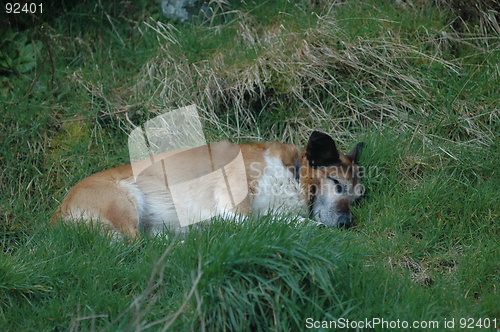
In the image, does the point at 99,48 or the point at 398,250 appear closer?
the point at 398,250

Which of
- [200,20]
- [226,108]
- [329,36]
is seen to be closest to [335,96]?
[329,36]

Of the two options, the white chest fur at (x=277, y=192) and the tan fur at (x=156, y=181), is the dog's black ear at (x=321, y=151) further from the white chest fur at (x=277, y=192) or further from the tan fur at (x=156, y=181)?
the white chest fur at (x=277, y=192)

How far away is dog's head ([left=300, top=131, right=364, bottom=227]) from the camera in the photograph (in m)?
5.18

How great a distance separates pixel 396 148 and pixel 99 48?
461cm

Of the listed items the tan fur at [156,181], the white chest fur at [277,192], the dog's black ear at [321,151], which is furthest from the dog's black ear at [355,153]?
the white chest fur at [277,192]

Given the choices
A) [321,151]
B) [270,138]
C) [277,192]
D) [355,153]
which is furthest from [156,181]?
[355,153]

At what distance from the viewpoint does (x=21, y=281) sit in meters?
3.87

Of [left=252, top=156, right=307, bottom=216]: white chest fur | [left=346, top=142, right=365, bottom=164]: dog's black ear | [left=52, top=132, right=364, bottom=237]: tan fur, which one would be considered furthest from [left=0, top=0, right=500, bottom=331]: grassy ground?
[left=252, top=156, right=307, bottom=216]: white chest fur

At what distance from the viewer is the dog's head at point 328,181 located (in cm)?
518

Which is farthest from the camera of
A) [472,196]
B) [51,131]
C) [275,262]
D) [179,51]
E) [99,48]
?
[99,48]

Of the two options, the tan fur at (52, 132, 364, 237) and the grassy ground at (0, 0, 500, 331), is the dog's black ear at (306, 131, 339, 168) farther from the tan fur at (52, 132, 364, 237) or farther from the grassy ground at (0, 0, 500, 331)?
the grassy ground at (0, 0, 500, 331)

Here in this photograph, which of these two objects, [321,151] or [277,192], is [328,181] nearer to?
[321,151]

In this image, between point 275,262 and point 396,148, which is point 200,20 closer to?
point 396,148

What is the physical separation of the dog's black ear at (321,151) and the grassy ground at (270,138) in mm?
528
